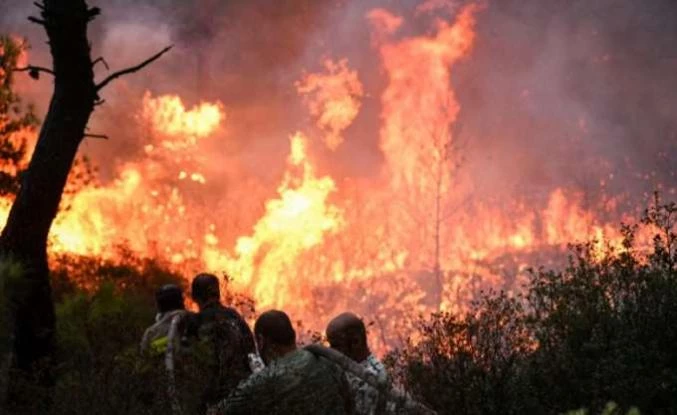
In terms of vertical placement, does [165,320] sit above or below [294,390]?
above

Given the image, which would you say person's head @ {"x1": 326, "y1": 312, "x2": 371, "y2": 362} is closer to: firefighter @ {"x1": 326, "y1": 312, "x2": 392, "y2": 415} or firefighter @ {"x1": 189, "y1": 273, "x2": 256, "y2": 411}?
firefighter @ {"x1": 326, "y1": 312, "x2": 392, "y2": 415}

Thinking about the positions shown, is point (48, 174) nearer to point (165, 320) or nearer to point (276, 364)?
point (165, 320)

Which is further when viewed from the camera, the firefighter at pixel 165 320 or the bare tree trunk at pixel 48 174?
the bare tree trunk at pixel 48 174

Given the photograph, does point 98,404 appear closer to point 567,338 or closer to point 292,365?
point 292,365

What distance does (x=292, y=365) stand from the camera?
15.6ft

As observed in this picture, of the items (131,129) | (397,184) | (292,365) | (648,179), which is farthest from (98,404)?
(648,179)

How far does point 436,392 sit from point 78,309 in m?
5.36

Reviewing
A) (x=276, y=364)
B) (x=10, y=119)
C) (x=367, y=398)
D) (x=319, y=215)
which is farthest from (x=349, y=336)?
(x=319, y=215)

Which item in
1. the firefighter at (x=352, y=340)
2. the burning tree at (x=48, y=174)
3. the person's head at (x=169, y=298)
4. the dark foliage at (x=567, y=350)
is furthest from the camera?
the burning tree at (x=48, y=174)

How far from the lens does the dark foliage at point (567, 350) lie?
7.93 metres

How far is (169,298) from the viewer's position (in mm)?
7121

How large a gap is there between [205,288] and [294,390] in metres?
2.06

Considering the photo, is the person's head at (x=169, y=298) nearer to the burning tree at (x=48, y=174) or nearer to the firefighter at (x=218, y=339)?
the firefighter at (x=218, y=339)

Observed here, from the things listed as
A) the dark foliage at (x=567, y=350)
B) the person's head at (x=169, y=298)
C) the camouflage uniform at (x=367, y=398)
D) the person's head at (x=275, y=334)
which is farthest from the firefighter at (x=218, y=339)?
the dark foliage at (x=567, y=350)
